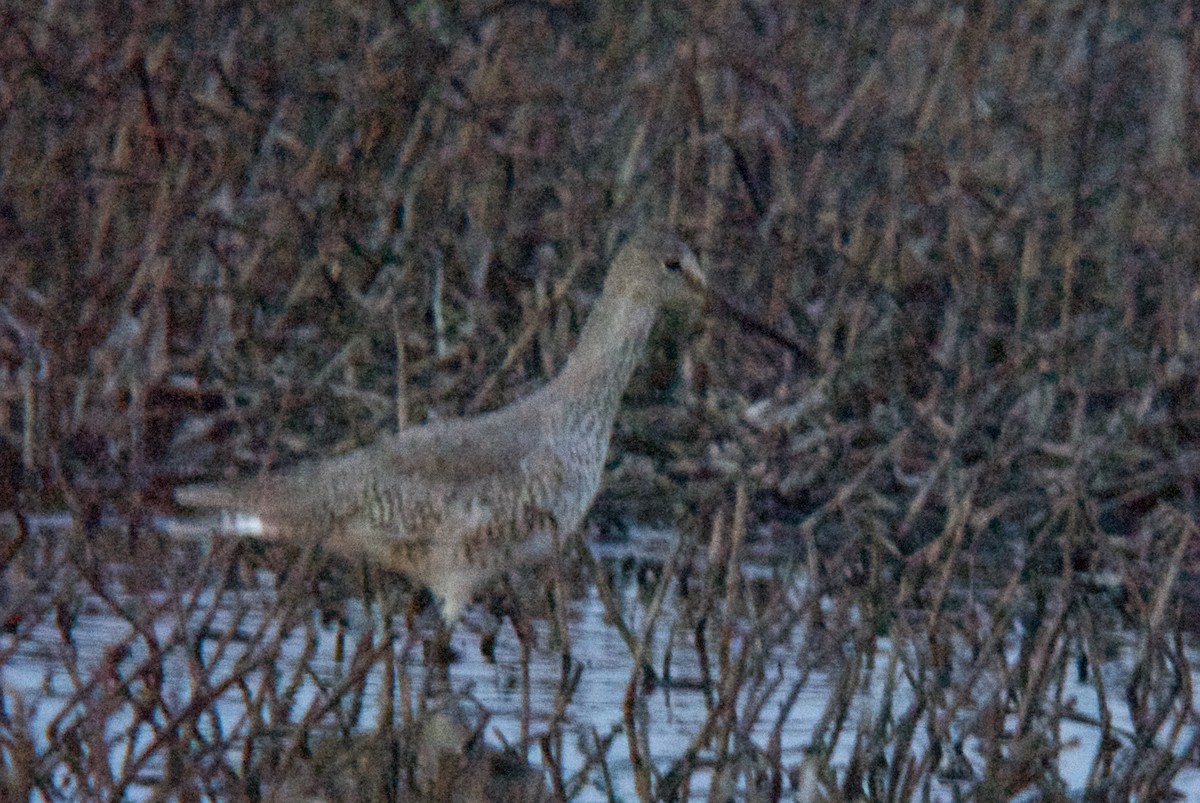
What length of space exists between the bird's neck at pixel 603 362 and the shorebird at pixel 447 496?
3 centimetres

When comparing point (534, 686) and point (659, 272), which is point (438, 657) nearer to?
point (534, 686)

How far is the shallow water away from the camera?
4125 mm


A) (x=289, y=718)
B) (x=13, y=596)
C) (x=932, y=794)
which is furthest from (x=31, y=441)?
(x=932, y=794)

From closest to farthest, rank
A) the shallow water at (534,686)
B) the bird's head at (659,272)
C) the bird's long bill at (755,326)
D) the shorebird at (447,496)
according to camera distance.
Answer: the shallow water at (534,686) < the shorebird at (447,496) < the bird's head at (659,272) < the bird's long bill at (755,326)

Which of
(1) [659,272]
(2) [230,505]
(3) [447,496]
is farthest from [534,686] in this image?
(1) [659,272]

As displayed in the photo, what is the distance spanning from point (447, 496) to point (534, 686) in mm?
441

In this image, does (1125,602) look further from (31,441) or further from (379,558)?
(31,441)

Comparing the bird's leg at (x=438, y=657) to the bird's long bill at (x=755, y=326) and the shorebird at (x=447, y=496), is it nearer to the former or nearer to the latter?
the shorebird at (x=447, y=496)

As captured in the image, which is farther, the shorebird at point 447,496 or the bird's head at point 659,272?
the bird's head at point 659,272

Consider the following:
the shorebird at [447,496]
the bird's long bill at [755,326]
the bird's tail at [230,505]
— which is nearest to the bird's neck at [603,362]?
the shorebird at [447,496]

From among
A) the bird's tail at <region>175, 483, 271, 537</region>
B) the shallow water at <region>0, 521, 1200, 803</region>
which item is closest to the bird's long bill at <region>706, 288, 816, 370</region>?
the shallow water at <region>0, 521, 1200, 803</region>

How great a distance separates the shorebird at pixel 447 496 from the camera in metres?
4.56

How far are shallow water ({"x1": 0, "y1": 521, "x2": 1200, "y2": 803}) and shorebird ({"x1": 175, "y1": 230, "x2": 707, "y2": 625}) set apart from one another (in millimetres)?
197

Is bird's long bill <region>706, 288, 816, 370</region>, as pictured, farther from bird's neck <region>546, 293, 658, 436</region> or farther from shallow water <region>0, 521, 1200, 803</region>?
shallow water <region>0, 521, 1200, 803</region>
